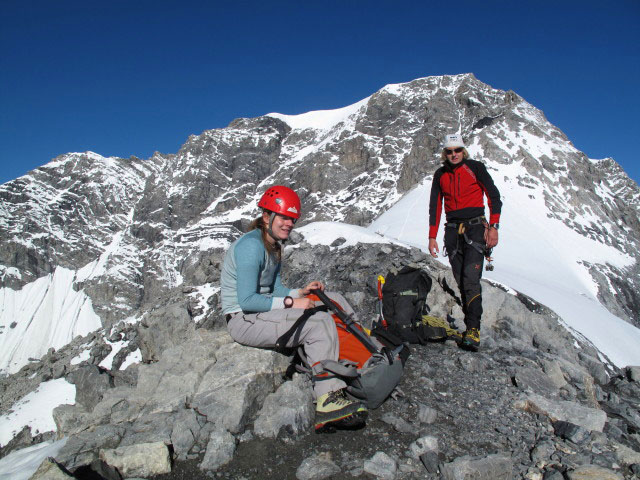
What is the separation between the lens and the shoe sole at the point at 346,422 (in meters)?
3.67

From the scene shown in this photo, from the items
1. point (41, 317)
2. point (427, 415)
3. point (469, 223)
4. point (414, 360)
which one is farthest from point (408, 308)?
point (41, 317)

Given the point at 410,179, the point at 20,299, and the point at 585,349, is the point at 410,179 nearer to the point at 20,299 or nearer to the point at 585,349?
the point at 585,349

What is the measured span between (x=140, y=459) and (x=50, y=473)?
2.21 ft

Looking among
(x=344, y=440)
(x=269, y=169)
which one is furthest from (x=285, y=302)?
(x=269, y=169)

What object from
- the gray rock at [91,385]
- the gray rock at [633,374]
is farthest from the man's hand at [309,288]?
the gray rock at [91,385]

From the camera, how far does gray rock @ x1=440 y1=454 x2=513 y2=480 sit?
3.11 m

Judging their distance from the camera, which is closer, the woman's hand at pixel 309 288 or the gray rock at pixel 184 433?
the gray rock at pixel 184 433

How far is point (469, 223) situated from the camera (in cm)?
630

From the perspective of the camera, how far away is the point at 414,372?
5.23 m

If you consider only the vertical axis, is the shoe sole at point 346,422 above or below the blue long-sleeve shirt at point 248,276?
below

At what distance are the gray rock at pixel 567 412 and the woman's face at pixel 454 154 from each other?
3770mm

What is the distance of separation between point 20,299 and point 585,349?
207566 mm

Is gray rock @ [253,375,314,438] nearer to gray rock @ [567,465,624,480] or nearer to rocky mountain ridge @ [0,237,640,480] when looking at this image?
rocky mountain ridge @ [0,237,640,480]

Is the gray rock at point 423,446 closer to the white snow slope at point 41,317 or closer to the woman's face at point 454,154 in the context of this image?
the woman's face at point 454,154
